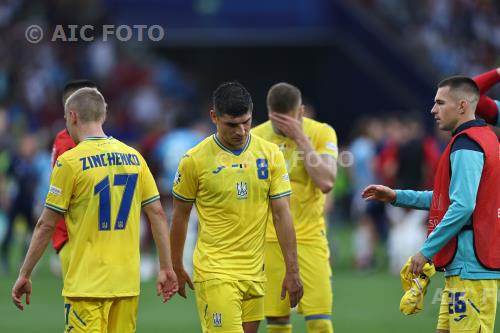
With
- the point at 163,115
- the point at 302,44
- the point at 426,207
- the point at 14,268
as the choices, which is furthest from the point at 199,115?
the point at 426,207

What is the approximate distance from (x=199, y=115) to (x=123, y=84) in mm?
2353

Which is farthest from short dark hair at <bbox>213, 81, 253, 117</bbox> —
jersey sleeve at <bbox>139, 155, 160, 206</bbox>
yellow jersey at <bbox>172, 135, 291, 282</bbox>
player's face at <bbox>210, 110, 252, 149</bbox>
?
jersey sleeve at <bbox>139, 155, 160, 206</bbox>

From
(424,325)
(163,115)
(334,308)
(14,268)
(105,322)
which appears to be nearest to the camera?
(105,322)

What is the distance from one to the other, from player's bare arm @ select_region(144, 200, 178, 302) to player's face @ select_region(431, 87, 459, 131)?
90.8 inches

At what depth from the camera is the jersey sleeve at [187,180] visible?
834cm

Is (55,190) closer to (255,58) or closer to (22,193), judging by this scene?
(22,193)

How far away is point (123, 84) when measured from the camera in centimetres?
2780

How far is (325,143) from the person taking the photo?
33.8 ft

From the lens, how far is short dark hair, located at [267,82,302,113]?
9969 millimetres

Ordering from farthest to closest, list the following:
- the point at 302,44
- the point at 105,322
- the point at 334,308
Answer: the point at 302,44 < the point at 334,308 < the point at 105,322

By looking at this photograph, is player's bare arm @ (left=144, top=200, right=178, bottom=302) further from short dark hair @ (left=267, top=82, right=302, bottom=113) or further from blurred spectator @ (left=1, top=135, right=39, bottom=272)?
blurred spectator @ (left=1, top=135, right=39, bottom=272)

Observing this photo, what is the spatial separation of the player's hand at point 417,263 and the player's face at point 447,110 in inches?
41.8

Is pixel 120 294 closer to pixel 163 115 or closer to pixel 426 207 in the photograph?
pixel 426 207

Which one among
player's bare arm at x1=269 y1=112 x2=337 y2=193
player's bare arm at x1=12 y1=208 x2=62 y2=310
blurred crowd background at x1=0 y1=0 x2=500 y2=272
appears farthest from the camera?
blurred crowd background at x1=0 y1=0 x2=500 y2=272
